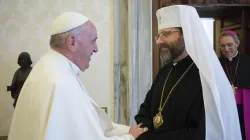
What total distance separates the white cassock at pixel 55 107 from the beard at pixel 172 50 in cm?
80

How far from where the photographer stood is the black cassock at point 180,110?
82.0 inches

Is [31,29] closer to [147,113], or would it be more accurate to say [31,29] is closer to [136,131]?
[147,113]

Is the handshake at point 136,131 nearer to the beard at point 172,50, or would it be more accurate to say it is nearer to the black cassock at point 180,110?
the black cassock at point 180,110

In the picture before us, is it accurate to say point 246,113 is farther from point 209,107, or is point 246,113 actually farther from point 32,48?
point 32,48

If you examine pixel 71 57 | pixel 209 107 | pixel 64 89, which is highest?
pixel 71 57

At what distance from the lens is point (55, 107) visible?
172 centimetres

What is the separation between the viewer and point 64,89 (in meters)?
1.75

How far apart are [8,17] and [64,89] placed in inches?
101

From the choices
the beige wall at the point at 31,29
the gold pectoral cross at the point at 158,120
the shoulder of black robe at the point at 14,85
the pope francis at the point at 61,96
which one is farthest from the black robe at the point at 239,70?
the shoulder of black robe at the point at 14,85

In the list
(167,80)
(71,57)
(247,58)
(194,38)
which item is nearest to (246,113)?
(247,58)

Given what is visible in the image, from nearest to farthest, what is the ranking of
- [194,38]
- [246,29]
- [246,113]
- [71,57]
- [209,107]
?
[71,57]
[209,107]
[194,38]
[246,113]
[246,29]

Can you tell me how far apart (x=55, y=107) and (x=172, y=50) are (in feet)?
3.43

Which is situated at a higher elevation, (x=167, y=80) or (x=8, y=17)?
(x=8, y=17)

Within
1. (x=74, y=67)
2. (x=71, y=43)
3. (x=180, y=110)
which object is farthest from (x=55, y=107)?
(x=180, y=110)
